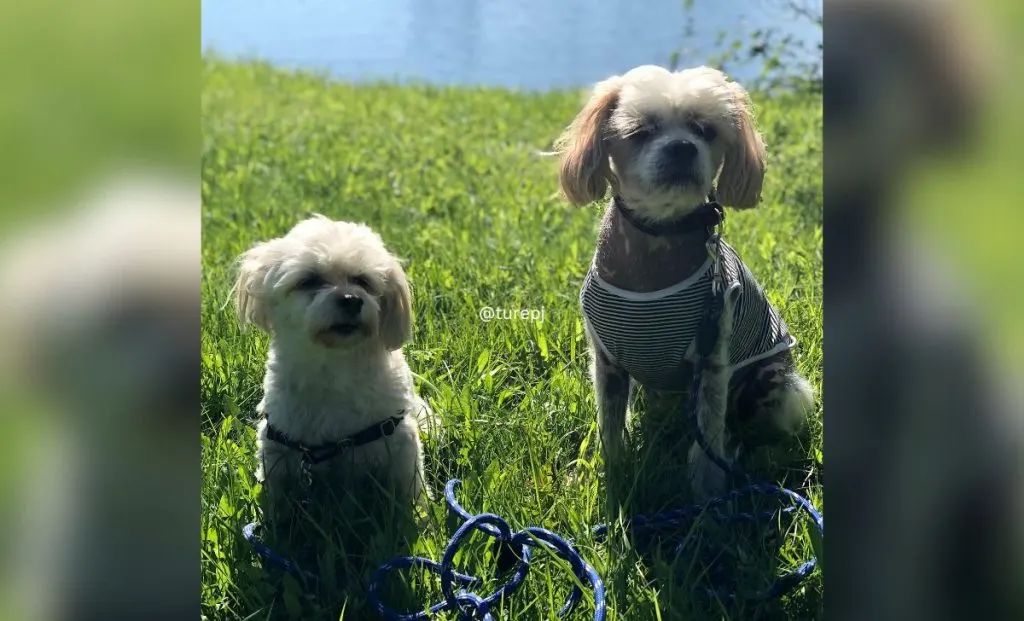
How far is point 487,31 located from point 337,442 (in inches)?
45.4

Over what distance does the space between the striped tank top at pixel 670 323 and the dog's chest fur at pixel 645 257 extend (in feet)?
0.07

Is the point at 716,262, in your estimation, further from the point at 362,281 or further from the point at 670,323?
the point at 362,281

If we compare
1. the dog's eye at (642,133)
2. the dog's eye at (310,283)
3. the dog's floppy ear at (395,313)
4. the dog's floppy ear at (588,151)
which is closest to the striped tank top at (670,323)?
the dog's floppy ear at (588,151)

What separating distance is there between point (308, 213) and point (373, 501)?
1.30m

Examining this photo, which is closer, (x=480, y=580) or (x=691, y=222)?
(x=480, y=580)

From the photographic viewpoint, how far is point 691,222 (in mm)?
2102

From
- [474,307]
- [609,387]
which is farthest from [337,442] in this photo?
[609,387]

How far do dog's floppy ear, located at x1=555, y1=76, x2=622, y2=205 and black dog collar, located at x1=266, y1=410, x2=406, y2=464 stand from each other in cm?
84

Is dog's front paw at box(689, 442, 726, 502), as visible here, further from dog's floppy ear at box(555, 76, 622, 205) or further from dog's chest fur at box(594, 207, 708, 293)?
dog's floppy ear at box(555, 76, 622, 205)

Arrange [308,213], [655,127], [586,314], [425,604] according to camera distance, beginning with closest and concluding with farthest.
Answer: [425,604] < [655,127] < [586,314] < [308,213]

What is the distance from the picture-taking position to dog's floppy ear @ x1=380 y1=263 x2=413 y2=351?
7.20 ft
